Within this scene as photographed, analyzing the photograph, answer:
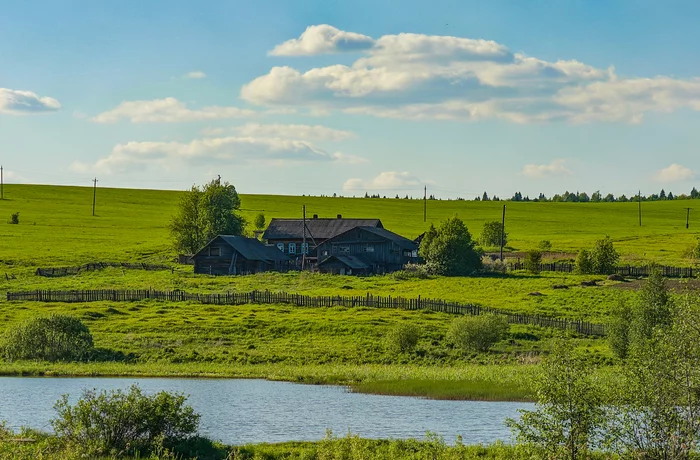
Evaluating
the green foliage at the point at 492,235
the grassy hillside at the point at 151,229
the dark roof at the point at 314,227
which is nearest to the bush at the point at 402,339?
the dark roof at the point at 314,227

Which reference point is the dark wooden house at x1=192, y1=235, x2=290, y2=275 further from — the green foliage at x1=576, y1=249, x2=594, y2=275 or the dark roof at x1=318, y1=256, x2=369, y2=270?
the green foliage at x1=576, y1=249, x2=594, y2=275

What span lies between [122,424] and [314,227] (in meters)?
86.9

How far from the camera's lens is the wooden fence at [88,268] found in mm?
90812

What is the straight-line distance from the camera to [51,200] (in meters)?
188

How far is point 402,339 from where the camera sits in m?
49.5

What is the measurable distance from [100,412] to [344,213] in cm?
16790

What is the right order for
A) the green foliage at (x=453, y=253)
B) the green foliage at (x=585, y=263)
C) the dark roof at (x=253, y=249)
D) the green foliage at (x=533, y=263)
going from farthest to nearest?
the dark roof at (x=253, y=249) → the green foliage at (x=533, y=263) → the green foliage at (x=453, y=253) → the green foliage at (x=585, y=263)

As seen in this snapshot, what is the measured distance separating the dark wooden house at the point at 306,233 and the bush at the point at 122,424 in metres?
82.3

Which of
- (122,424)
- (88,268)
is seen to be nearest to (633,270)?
(88,268)

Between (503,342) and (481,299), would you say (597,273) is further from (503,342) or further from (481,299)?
(503,342)

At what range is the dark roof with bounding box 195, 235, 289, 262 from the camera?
9762 cm

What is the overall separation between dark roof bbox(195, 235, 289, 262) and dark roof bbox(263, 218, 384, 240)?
15.2 feet

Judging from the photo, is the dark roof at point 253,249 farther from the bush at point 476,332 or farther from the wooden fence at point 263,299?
the bush at point 476,332

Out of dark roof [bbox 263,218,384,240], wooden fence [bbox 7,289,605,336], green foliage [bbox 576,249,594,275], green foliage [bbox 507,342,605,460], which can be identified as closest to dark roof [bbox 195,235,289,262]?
dark roof [bbox 263,218,384,240]
